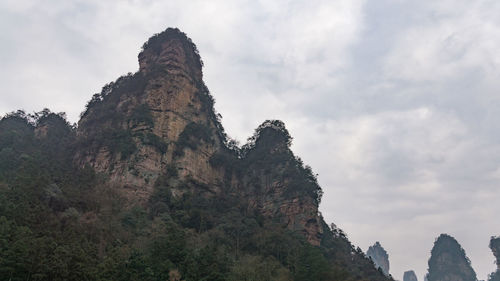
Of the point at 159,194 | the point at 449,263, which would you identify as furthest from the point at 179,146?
the point at 449,263

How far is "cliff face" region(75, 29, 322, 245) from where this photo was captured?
5234 centimetres

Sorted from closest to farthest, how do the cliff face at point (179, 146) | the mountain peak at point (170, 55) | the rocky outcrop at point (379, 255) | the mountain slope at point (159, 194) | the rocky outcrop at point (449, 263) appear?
the mountain slope at point (159, 194), the cliff face at point (179, 146), the mountain peak at point (170, 55), the rocky outcrop at point (449, 263), the rocky outcrop at point (379, 255)

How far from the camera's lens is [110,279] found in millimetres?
23719

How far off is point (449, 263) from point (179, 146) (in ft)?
338

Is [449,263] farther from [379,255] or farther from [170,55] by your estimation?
[170,55]

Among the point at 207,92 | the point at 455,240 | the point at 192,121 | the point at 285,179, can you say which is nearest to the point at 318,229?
the point at 285,179

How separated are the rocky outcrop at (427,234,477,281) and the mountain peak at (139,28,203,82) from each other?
98.0 meters

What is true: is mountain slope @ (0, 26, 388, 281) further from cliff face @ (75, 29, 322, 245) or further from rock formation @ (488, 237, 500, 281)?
rock formation @ (488, 237, 500, 281)

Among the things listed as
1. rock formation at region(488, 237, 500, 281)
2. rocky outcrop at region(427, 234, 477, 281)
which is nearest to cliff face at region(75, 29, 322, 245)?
rock formation at region(488, 237, 500, 281)

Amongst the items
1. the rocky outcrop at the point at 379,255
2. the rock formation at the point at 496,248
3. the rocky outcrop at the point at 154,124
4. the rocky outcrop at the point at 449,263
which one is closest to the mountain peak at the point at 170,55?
the rocky outcrop at the point at 154,124

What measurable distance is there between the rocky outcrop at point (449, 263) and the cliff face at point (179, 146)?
8263 cm

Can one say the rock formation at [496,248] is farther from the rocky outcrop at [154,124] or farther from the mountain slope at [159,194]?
the rocky outcrop at [154,124]

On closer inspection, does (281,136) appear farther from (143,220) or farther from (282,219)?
(143,220)

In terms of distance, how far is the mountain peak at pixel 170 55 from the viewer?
63.7 metres
